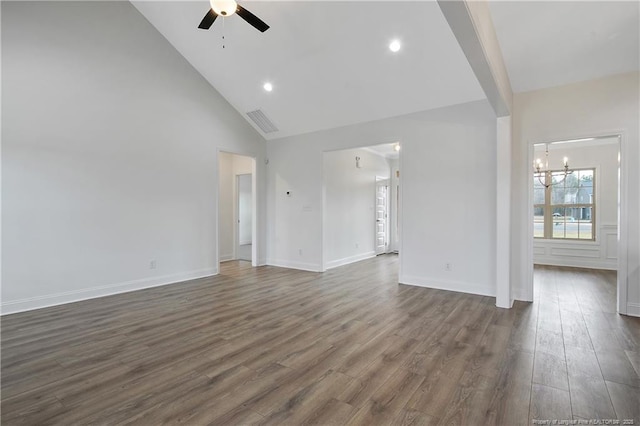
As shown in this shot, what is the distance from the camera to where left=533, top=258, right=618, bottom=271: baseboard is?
20.9ft

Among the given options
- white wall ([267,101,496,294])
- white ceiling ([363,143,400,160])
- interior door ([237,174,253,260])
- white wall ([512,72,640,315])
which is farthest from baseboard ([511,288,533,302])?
interior door ([237,174,253,260])

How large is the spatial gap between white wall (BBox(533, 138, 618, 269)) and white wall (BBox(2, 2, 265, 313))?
25.5 feet

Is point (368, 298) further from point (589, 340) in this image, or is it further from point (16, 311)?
point (16, 311)

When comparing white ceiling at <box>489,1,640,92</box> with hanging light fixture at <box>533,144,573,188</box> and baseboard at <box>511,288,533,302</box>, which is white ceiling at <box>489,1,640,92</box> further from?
hanging light fixture at <box>533,144,573,188</box>

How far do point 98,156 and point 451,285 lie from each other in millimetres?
5614

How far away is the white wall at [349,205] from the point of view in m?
6.49

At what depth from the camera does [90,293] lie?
4.28 m

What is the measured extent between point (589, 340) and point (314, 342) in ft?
8.76

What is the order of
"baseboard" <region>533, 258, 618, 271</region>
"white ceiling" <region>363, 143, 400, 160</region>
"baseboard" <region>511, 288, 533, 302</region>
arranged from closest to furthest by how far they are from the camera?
"baseboard" <region>511, 288, 533, 302</region> < "baseboard" <region>533, 258, 618, 271</region> < "white ceiling" <region>363, 143, 400, 160</region>

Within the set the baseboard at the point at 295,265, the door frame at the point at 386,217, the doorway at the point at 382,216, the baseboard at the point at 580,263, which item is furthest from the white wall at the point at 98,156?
the baseboard at the point at 580,263

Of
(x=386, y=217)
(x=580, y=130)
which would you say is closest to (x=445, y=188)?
(x=580, y=130)

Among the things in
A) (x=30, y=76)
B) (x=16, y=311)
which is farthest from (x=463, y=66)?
(x=16, y=311)

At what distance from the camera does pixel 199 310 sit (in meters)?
3.80

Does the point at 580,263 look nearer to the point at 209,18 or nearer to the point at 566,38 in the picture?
the point at 566,38
